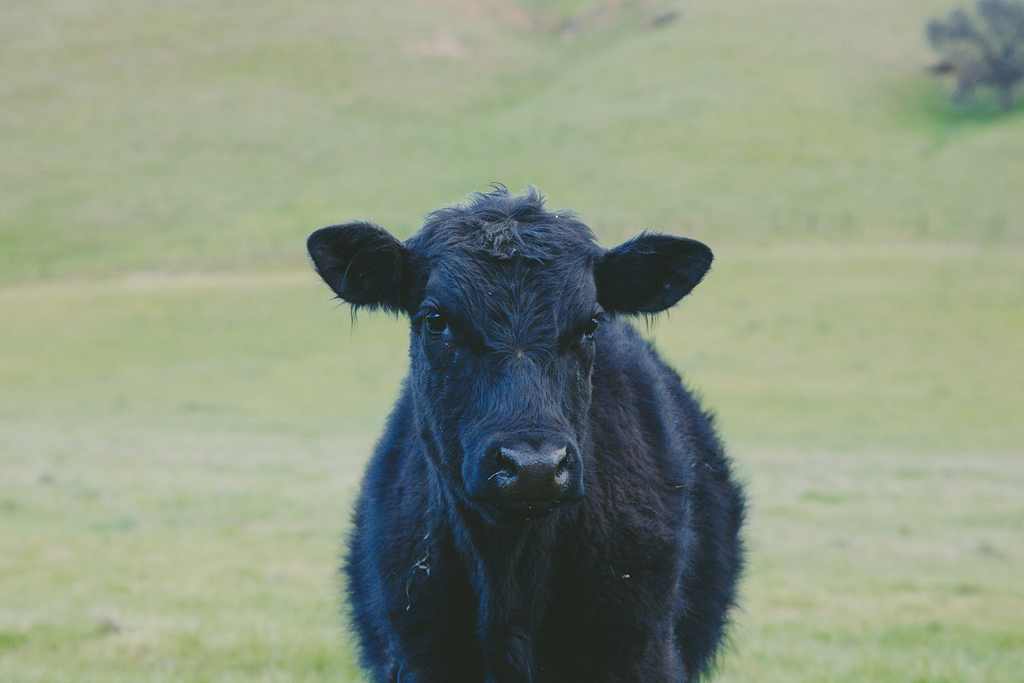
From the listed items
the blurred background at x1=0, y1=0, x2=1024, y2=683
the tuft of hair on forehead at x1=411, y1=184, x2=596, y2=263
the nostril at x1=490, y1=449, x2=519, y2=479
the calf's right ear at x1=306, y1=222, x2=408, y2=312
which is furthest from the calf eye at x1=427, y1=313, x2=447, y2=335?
the blurred background at x1=0, y1=0, x2=1024, y2=683

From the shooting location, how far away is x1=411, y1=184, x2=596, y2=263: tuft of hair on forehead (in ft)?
13.2

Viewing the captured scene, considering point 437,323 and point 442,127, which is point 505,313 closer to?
point 437,323

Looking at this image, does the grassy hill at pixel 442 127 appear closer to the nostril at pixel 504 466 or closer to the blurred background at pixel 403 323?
the blurred background at pixel 403 323

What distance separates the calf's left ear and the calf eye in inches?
31.3

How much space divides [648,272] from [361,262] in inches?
53.6

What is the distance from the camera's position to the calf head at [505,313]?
3508 mm

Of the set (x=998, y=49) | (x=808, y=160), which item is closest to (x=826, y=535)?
(x=808, y=160)

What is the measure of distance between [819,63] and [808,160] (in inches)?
741

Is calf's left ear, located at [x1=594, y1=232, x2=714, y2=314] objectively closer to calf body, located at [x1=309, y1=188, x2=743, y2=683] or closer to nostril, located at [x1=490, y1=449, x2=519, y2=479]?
calf body, located at [x1=309, y1=188, x2=743, y2=683]

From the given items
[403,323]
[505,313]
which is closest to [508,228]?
[505,313]

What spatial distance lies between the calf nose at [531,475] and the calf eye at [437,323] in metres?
0.81

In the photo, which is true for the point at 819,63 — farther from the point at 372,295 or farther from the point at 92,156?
the point at 372,295

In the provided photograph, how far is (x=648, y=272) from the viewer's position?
4.40m

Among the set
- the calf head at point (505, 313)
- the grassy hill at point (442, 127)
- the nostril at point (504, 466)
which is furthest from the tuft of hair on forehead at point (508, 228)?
the grassy hill at point (442, 127)
